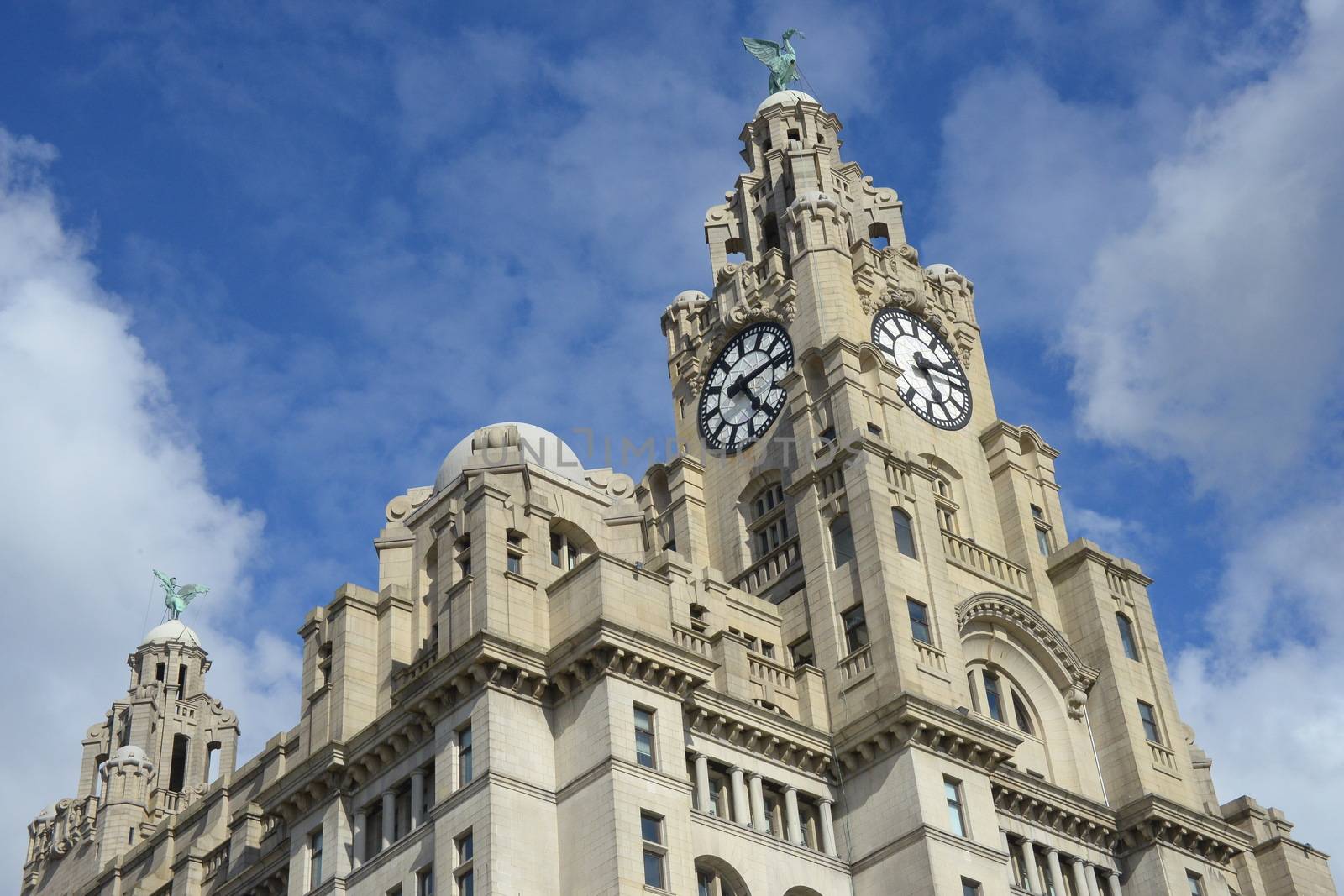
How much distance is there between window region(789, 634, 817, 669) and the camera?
6612cm

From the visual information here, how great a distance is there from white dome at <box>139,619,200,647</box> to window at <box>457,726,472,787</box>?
159ft

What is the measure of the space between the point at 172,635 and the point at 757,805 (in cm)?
4961

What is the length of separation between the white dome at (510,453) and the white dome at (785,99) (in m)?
29.9

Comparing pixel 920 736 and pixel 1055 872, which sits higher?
pixel 920 736

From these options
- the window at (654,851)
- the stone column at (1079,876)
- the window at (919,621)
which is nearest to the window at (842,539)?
the window at (919,621)

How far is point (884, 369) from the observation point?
7506 cm

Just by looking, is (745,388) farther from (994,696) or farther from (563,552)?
(994,696)

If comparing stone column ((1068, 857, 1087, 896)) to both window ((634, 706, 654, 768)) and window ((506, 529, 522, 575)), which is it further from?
window ((506, 529, 522, 575))

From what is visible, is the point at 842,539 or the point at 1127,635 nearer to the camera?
the point at 842,539

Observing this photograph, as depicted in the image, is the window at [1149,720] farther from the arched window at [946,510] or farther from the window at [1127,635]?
the arched window at [946,510]

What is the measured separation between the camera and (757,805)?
5869 centimetres

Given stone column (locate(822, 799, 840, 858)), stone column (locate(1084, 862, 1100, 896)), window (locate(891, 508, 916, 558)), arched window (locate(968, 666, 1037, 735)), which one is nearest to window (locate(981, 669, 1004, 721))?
arched window (locate(968, 666, 1037, 735))

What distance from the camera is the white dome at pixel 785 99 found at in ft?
302

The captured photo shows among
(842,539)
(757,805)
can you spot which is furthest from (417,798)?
(842,539)
